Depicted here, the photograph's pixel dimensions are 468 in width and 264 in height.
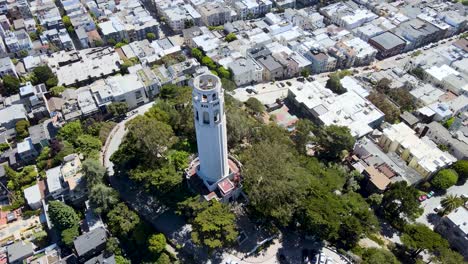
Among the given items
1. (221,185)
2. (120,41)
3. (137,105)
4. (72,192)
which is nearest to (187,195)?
(221,185)

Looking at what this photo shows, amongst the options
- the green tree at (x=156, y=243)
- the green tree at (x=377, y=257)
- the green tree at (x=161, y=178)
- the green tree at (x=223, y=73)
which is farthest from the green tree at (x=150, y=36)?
the green tree at (x=377, y=257)

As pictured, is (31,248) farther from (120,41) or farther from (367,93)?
(367,93)

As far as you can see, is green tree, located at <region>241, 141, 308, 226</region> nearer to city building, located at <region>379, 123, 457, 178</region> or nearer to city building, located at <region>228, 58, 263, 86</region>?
city building, located at <region>379, 123, 457, 178</region>

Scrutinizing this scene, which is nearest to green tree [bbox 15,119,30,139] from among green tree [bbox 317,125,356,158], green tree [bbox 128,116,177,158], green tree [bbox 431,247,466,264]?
green tree [bbox 128,116,177,158]

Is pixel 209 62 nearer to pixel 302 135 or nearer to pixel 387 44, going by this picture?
pixel 302 135

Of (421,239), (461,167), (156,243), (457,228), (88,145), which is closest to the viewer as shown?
(421,239)

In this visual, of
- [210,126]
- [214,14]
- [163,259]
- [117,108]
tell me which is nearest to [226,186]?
[210,126]
